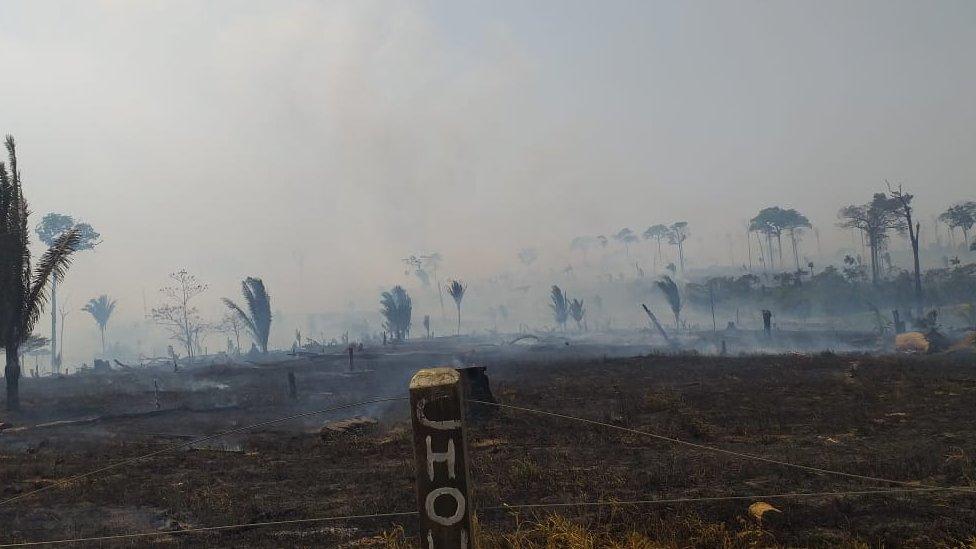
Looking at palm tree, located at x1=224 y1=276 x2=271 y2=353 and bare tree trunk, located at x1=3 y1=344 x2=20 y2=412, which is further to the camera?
palm tree, located at x1=224 y1=276 x2=271 y2=353

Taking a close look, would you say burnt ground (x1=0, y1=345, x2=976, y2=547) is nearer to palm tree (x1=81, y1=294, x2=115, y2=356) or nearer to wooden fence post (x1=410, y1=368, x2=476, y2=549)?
wooden fence post (x1=410, y1=368, x2=476, y2=549)

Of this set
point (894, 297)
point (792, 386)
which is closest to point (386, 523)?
point (792, 386)

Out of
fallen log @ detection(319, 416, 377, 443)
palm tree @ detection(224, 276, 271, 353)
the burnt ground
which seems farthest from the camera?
palm tree @ detection(224, 276, 271, 353)

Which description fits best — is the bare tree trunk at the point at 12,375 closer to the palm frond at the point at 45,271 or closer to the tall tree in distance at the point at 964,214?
the palm frond at the point at 45,271

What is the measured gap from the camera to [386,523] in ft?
25.8

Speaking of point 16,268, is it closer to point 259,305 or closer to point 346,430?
point 346,430

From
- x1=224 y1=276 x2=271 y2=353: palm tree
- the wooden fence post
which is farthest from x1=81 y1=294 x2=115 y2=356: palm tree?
the wooden fence post

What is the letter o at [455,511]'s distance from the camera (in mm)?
3648

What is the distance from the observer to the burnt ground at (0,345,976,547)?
23.0 feet

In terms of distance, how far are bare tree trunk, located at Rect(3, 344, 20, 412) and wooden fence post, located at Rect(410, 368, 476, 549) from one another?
24634 mm

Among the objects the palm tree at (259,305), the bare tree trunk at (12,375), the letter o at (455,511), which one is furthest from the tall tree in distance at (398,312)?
the letter o at (455,511)

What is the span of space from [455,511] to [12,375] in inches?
1028

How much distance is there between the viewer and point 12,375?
22.0m

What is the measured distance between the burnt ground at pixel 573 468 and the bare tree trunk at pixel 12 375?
726mm
